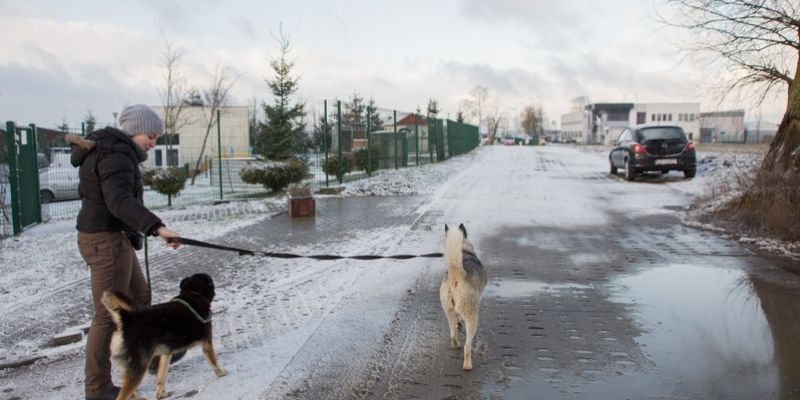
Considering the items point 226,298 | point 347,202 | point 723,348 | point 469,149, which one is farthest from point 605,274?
point 469,149

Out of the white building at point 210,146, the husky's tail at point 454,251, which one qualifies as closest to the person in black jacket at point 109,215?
the husky's tail at point 454,251

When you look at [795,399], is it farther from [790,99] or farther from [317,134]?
[317,134]

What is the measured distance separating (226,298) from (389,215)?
594cm

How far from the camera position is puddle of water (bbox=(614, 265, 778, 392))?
404 centimetres

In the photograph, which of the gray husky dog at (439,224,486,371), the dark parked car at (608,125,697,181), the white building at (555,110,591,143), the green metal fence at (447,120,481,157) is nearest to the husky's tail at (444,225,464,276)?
the gray husky dog at (439,224,486,371)

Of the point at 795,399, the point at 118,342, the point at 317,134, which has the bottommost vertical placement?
the point at 795,399

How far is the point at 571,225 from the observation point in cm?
1031

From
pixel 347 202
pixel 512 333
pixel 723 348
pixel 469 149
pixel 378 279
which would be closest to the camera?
pixel 723 348

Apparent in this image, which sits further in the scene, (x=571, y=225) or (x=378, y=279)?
(x=571, y=225)

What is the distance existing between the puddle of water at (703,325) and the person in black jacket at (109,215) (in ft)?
12.2

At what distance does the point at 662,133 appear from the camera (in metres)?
18.1

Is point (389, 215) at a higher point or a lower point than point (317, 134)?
lower

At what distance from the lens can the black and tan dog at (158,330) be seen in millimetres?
3148

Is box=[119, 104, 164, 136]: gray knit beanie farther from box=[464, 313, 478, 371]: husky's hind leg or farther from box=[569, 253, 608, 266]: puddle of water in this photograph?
box=[569, 253, 608, 266]: puddle of water
